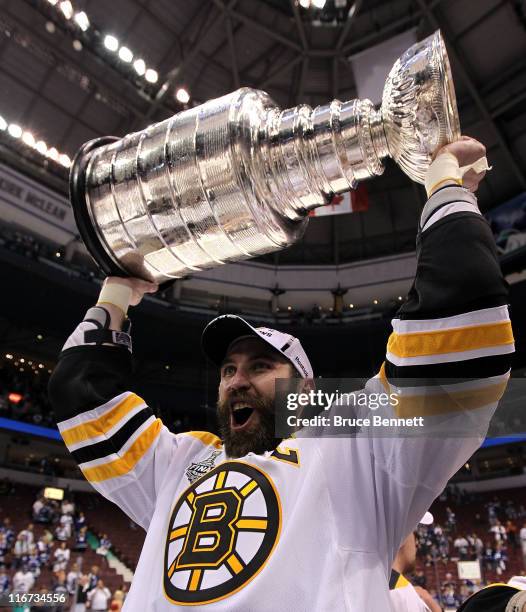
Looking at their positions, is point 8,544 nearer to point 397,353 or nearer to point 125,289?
point 125,289

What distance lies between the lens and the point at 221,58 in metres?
12.1

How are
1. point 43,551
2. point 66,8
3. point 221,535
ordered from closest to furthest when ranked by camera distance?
point 221,535 < point 43,551 < point 66,8

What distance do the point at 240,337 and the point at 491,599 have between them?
0.89 metres

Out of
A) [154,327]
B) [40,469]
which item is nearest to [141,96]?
[154,327]

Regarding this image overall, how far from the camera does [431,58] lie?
3.69 feet

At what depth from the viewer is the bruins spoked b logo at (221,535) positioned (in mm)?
1050

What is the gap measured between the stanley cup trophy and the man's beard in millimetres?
373

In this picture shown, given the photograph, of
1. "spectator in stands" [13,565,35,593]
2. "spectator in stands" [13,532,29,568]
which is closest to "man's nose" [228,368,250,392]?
"spectator in stands" [13,565,35,593]

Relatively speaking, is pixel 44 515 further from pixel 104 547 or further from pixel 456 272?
pixel 456 272

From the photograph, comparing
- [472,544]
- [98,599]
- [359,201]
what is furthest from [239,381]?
[472,544]

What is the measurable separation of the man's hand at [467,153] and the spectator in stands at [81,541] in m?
11.5

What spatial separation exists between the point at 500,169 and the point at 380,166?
1397 cm

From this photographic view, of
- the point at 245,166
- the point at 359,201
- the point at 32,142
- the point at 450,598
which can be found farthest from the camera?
the point at 32,142

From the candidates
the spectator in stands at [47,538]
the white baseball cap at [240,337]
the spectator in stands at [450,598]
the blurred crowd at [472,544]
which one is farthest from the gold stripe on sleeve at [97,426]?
the spectator in stands at [47,538]
